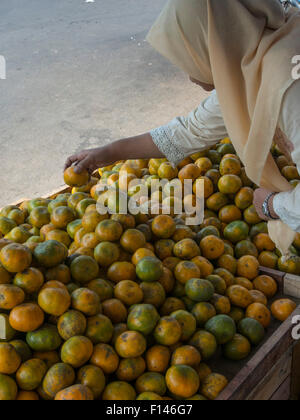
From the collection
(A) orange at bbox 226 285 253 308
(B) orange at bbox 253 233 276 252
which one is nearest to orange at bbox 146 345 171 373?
(A) orange at bbox 226 285 253 308

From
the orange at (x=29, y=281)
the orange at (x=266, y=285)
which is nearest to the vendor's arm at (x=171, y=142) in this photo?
the orange at (x=266, y=285)

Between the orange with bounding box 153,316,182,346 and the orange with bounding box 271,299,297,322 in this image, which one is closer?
the orange with bounding box 153,316,182,346

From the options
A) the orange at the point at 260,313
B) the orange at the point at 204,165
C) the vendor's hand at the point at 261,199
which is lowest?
the orange at the point at 260,313

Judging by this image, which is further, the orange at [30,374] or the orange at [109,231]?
the orange at [109,231]

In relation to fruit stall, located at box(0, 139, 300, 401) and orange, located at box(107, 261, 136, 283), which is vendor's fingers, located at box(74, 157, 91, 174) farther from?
orange, located at box(107, 261, 136, 283)

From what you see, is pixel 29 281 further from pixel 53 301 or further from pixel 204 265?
pixel 204 265

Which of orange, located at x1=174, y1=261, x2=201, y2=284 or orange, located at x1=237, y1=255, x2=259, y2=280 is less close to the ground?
orange, located at x1=174, y1=261, x2=201, y2=284

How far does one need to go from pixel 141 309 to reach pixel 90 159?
1033 mm

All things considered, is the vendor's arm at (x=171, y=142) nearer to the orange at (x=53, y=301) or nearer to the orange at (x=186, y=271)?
the orange at (x=186, y=271)

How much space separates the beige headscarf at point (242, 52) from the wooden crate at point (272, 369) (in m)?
0.67

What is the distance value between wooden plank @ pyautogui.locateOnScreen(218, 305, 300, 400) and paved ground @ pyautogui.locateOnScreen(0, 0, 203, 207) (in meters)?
3.55

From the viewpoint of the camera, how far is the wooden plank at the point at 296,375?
1818 millimetres

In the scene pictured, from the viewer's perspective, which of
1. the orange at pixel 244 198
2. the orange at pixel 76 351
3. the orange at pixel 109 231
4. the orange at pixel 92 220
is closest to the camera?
the orange at pixel 76 351

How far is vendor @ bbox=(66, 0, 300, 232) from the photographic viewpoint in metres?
1.50
